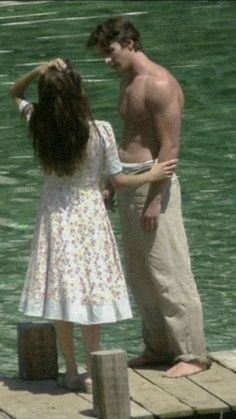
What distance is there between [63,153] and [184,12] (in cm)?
1639

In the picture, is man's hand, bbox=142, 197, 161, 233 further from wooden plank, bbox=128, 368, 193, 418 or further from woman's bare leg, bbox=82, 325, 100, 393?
wooden plank, bbox=128, 368, 193, 418

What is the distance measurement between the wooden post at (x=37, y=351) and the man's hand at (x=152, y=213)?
0.68 metres

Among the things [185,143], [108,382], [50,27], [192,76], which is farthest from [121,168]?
[50,27]

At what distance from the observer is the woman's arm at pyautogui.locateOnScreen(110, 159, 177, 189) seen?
328 inches

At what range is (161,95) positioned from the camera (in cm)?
848

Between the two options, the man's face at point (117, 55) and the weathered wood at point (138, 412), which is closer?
the weathered wood at point (138, 412)

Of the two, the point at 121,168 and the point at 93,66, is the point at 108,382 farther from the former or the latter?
the point at 93,66

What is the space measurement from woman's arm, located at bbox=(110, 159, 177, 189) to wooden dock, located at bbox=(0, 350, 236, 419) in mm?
939

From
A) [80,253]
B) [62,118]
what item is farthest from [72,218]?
[62,118]

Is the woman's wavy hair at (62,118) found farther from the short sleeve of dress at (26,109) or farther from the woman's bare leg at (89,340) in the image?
the woman's bare leg at (89,340)

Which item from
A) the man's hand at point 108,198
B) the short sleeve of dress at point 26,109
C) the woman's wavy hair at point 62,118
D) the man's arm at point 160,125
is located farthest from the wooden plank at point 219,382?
the short sleeve of dress at point 26,109

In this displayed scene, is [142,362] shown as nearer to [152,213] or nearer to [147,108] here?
[152,213]

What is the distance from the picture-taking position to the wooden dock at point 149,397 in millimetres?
8031

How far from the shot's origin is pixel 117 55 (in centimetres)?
851
